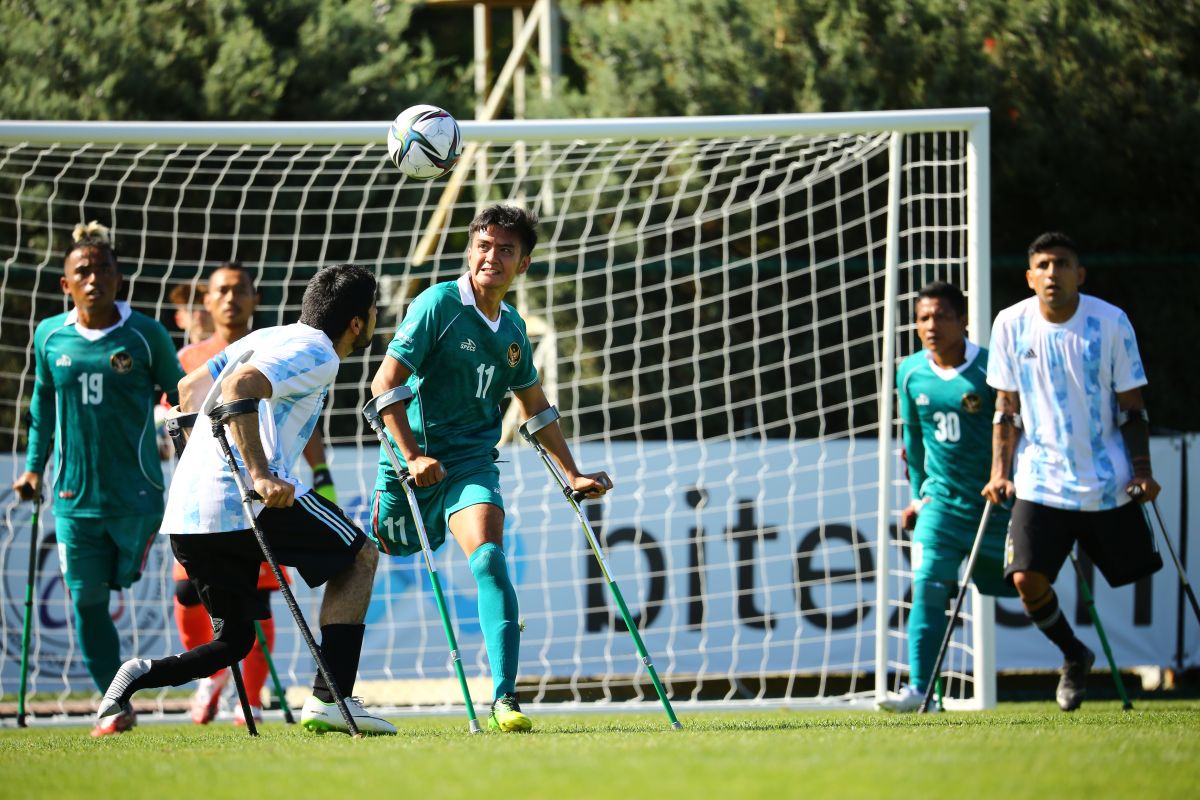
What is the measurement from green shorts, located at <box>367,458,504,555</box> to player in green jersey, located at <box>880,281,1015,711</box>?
8.74 ft

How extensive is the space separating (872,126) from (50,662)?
19.7ft

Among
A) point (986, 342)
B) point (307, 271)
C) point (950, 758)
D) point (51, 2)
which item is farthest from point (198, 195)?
point (950, 758)

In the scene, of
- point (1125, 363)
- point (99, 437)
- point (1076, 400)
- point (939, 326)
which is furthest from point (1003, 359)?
point (99, 437)

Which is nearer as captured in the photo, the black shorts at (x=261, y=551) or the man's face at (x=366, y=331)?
the black shorts at (x=261, y=551)

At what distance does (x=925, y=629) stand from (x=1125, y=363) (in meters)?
1.70

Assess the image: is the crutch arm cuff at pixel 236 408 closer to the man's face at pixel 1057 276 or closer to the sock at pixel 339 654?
the sock at pixel 339 654

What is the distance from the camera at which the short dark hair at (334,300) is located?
5531 mm

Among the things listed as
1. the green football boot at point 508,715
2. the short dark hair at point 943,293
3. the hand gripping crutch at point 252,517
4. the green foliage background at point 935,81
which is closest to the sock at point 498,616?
the green football boot at point 508,715

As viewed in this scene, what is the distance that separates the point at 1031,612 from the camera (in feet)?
23.2

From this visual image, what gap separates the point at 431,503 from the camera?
5879mm

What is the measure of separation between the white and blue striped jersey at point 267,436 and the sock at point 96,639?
6.06 ft

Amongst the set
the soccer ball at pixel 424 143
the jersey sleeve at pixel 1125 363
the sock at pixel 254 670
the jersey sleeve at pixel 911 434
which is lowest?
the sock at pixel 254 670

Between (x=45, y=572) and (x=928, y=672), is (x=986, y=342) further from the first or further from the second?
(x=45, y=572)

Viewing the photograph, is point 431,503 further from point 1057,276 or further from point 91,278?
point 1057,276
